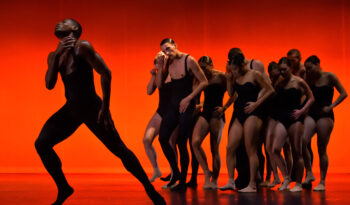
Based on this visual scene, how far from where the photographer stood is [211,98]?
19.4 ft

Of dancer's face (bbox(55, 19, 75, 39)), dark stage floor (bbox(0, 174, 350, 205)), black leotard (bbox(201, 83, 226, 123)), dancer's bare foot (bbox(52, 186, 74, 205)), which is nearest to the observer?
dancer's face (bbox(55, 19, 75, 39))

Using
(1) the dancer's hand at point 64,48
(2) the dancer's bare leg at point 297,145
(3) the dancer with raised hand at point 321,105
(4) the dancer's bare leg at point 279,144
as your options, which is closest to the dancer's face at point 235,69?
(4) the dancer's bare leg at point 279,144

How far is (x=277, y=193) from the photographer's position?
5.24m

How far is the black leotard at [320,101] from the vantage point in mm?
5820

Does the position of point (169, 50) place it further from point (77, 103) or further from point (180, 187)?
point (77, 103)

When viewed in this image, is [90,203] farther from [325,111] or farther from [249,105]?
[325,111]

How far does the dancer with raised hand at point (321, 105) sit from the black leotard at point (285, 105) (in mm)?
296

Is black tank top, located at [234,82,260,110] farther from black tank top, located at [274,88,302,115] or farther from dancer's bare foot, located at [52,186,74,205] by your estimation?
dancer's bare foot, located at [52,186,74,205]

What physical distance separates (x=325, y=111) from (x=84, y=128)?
4.70 metres

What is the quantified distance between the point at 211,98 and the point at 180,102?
57cm

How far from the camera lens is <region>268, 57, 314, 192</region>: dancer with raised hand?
5539mm

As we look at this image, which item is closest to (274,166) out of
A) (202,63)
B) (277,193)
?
(277,193)

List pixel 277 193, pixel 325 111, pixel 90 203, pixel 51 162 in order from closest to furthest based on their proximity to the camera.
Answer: pixel 51 162 < pixel 90 203 < pixel 277 193 < pixel 325 111

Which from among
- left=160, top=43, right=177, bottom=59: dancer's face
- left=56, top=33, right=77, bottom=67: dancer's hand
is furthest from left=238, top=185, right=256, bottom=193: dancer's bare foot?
left=56, top=33, right=77, bottom=67: dancer's hand
